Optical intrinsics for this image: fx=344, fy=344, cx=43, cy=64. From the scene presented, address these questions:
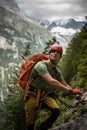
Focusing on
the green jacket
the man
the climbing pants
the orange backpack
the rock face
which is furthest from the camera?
the rock face

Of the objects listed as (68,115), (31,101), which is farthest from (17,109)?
(31,101)

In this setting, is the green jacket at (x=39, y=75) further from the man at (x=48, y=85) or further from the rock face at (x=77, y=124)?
the rock face at (x=77, y=124)

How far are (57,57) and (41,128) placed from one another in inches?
81.4

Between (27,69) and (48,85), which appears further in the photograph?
(27,69)

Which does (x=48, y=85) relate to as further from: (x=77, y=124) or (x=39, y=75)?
(x=77, y=124)

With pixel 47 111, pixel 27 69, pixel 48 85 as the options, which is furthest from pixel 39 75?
pixel 47 111

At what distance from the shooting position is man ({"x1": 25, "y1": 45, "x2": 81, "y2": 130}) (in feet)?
27.8

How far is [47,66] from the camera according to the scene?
29.3ft

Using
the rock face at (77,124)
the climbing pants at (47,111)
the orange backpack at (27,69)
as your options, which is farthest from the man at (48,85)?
the rock face at (77,124)

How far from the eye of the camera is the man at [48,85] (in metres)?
8.46

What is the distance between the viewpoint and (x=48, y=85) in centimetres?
904

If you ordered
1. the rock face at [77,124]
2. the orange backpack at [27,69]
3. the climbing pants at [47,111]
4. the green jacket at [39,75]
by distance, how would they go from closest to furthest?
the green jacket at [39,75]
the climbing pants at [47,111]
the orange backpack at [27,69]
the rock face at [77,124]

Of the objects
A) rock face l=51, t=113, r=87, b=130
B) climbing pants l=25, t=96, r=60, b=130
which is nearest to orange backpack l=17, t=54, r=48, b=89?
climbing pants l=25, t=96, r=60, b=130

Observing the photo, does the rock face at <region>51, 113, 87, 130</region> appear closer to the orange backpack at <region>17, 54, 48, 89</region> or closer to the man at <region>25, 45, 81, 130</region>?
the man at <region>25, 45, 81, 130</region>
